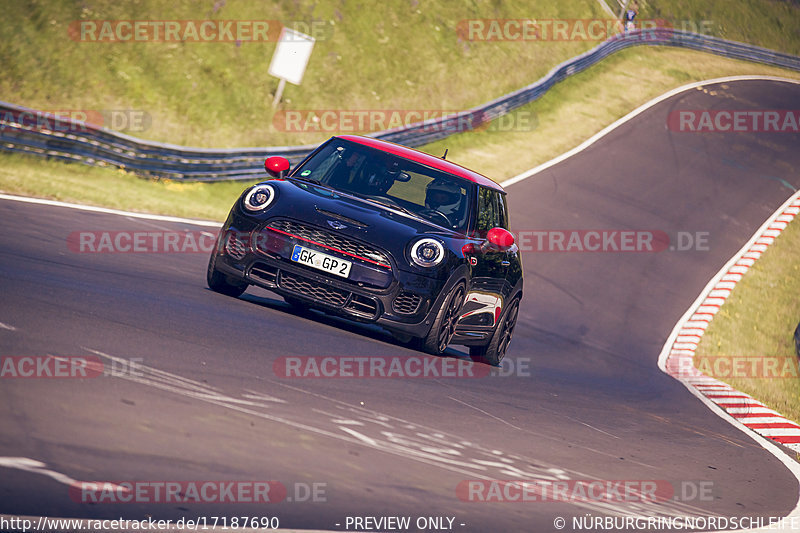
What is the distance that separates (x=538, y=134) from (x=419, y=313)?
20.8 metres

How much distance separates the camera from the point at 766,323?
62.0 feet

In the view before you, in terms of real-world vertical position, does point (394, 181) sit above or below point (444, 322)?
above

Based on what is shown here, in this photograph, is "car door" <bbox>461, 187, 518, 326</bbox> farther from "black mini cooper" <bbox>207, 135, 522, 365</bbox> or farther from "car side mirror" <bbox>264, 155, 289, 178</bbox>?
"car side mirror" <bbox>264, 155, 289, 178</bbox>

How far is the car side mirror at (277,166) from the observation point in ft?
29.3

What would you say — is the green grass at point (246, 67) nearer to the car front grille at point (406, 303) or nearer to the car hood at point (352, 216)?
the car hood at point (352, 216)

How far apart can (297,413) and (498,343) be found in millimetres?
4175

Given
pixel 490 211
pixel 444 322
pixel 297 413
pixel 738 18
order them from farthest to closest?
pixel 738 18 → pixel 490 211 → pixel 444 322 → pixel 297 413

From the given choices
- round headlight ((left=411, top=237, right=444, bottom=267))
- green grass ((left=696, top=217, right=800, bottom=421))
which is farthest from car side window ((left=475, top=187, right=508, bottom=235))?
green grass ((left=696, top=217, right=800, bottom=421))

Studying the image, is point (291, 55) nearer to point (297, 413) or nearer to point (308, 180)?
point (308, 180)

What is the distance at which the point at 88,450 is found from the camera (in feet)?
15.4

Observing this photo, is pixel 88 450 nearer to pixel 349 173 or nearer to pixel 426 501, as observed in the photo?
pixel 426 501

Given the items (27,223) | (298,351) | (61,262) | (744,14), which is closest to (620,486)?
(298,351)

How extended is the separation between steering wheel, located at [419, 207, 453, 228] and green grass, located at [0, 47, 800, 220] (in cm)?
753

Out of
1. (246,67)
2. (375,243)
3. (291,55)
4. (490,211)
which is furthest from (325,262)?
(246,67)
